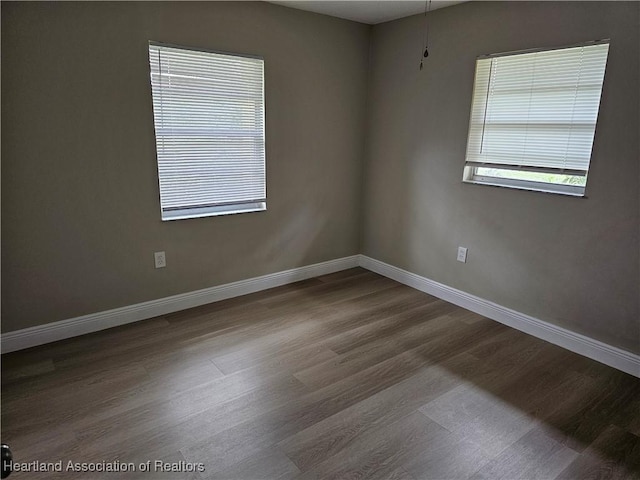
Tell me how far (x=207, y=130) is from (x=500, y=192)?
7.10ft

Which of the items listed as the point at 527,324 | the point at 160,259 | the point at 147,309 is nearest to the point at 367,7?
the point at 160,259

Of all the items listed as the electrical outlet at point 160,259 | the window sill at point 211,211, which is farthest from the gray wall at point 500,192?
the electrical outlet at point 160,259

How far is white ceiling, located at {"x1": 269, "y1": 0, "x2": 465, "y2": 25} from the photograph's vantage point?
304 centimetres

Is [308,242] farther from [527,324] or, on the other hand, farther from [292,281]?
[527,324]

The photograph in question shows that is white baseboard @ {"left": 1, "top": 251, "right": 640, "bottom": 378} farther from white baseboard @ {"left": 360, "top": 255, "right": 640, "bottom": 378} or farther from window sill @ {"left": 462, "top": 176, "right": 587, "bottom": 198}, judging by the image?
window sill @ {"left": 462, "top": 176, "right": 587, "bottom": 198}

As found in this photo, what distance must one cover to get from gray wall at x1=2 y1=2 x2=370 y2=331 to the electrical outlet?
5cm

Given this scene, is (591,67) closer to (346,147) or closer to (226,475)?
(346,147)

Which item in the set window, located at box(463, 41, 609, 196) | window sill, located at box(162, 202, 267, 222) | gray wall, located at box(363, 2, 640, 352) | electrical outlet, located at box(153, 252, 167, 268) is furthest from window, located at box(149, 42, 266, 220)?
window, located at box(463, 41, 609, 196)

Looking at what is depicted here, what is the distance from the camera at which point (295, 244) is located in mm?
3770

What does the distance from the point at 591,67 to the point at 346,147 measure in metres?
1.98

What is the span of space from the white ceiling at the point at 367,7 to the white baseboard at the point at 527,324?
7.08 ft

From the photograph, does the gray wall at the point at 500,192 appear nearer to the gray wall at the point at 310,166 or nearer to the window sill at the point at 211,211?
the gray wall at the point at 310,166

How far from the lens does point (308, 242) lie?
3.86m

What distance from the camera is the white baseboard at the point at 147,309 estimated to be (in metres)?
2.63
